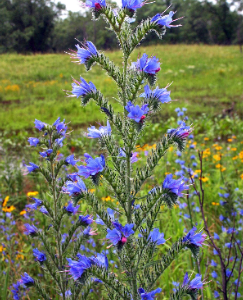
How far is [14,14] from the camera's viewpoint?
598 inches

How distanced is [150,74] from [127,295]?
93cm

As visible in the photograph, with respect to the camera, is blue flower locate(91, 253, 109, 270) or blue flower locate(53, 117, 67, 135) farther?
blue flower locate(53, 117, 67, 135)

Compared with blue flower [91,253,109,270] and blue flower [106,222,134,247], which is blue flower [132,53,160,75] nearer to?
blue flower [106,222,134,247]

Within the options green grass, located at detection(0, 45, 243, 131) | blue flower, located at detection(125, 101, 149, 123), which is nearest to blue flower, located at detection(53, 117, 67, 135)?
blue flower, located at detection(125, 101, 149, 123)

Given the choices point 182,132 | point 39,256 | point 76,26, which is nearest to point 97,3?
point 182,132

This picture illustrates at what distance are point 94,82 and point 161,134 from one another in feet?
24.8

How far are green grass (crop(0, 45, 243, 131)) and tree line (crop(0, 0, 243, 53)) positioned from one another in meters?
2.07

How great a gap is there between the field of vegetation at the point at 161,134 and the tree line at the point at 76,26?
6.53ft

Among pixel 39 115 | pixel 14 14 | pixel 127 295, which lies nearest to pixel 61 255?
pixel 127 295

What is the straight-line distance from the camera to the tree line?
15.9m

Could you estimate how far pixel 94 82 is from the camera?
1398 centimetres

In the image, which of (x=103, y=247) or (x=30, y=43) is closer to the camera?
(x=103, y=247)

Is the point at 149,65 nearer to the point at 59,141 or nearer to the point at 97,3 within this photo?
the point at 97,3

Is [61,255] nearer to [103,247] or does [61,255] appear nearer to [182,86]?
[103,247]
